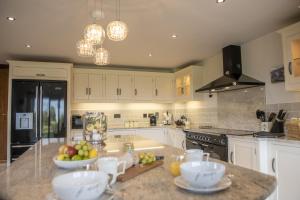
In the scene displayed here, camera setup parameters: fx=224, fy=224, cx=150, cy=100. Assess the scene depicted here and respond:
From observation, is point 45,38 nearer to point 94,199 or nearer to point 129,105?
point 129,105

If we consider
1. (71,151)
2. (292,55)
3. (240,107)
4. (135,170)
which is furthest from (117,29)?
(240,107)

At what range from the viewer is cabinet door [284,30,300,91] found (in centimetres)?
259

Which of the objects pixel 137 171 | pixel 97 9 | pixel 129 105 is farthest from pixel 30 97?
pixel 137 171

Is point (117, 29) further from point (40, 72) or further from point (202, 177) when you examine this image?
point (40, 72)

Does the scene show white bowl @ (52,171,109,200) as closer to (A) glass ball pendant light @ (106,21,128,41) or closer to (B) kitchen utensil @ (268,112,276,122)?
(A) glass ball pendant light @ (106,21,128,41)

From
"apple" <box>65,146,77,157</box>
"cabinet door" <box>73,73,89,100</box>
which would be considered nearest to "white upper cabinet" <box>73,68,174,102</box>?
"cabinet door" <box>73,73,89,100</box>

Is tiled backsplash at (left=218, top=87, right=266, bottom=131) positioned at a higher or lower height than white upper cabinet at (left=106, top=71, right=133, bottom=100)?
lower

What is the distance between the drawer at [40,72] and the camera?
13.5ft

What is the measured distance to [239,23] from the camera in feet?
9.28

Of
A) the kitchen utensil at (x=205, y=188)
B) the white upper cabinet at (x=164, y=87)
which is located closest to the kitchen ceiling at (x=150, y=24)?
the white upper cabinet at (x=164, y=87)

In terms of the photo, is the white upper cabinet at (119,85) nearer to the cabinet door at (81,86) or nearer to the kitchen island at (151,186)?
the cabinet door at (81,86)

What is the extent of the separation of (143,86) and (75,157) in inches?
154

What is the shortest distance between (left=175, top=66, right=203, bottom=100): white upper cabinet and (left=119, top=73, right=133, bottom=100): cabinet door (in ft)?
3.71

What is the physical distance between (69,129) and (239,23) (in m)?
3.43
